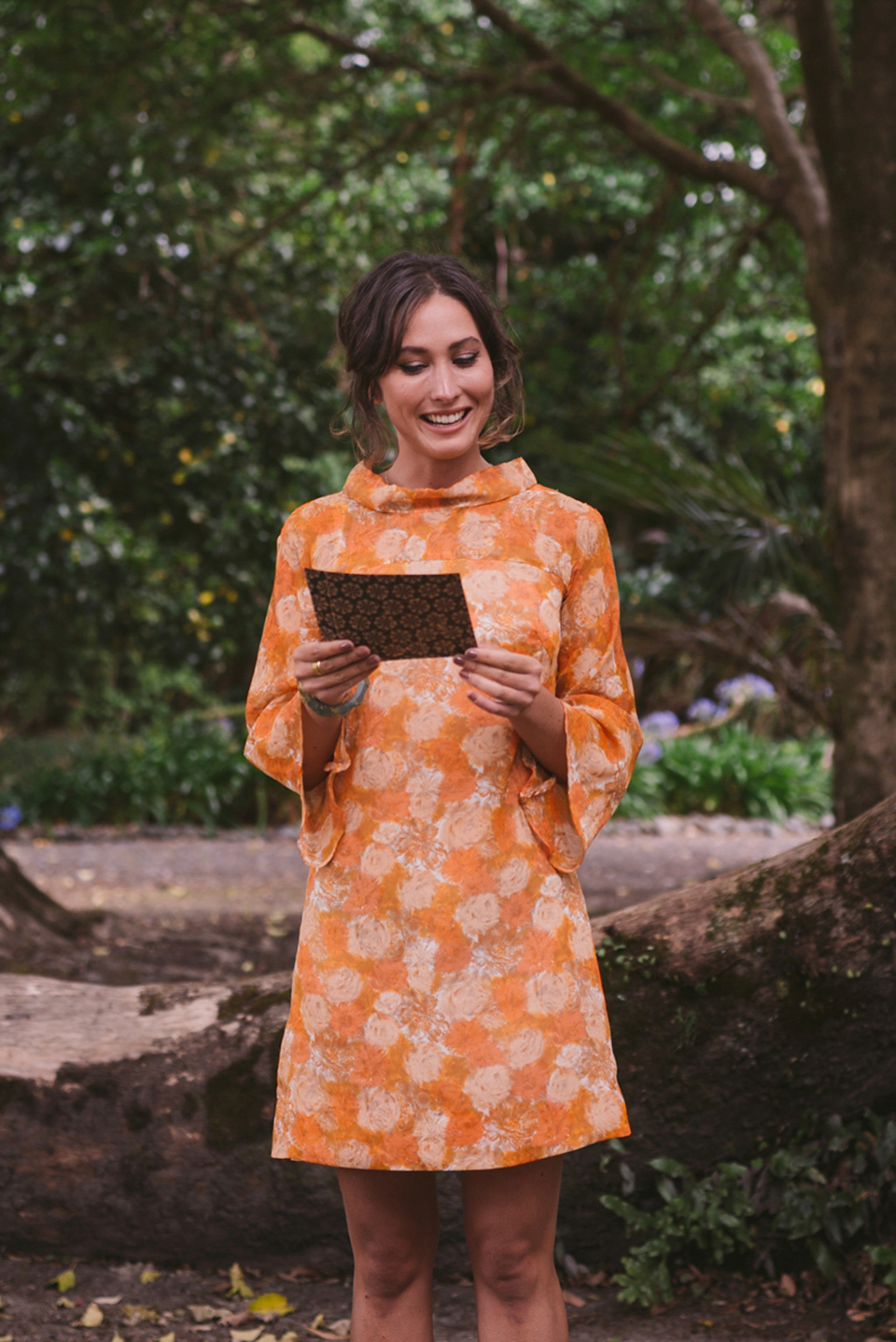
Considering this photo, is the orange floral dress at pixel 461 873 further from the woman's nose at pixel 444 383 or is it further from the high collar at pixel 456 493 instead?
the woman's nose at pixel 444 383

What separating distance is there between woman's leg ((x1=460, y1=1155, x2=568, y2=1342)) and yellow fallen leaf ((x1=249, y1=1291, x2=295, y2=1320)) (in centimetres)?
114

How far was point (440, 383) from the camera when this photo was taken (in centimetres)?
182

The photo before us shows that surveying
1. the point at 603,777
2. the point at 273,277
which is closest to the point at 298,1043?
the point at 603,777

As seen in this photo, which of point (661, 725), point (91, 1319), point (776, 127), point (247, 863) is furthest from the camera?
point (661, 725)

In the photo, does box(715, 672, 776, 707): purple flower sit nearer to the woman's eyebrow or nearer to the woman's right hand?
the woman's eyebrow

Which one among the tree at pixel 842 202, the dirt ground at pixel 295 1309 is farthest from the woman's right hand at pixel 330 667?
the tree at pixel 842 202

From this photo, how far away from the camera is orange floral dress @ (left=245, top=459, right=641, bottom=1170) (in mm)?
1733

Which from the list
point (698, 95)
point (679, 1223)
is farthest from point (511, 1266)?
point (698, 95)

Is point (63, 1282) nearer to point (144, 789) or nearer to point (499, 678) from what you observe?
point (499, 678)

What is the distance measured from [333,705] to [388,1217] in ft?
2.52

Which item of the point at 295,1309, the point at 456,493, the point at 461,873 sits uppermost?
the point at 456,493

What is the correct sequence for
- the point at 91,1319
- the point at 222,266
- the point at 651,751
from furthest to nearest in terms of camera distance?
the point at 651,751 → the point at 222,266 → the point at 91,1319

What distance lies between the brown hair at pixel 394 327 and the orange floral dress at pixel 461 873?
0.18 m

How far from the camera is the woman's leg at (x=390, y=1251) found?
1.84 metres
